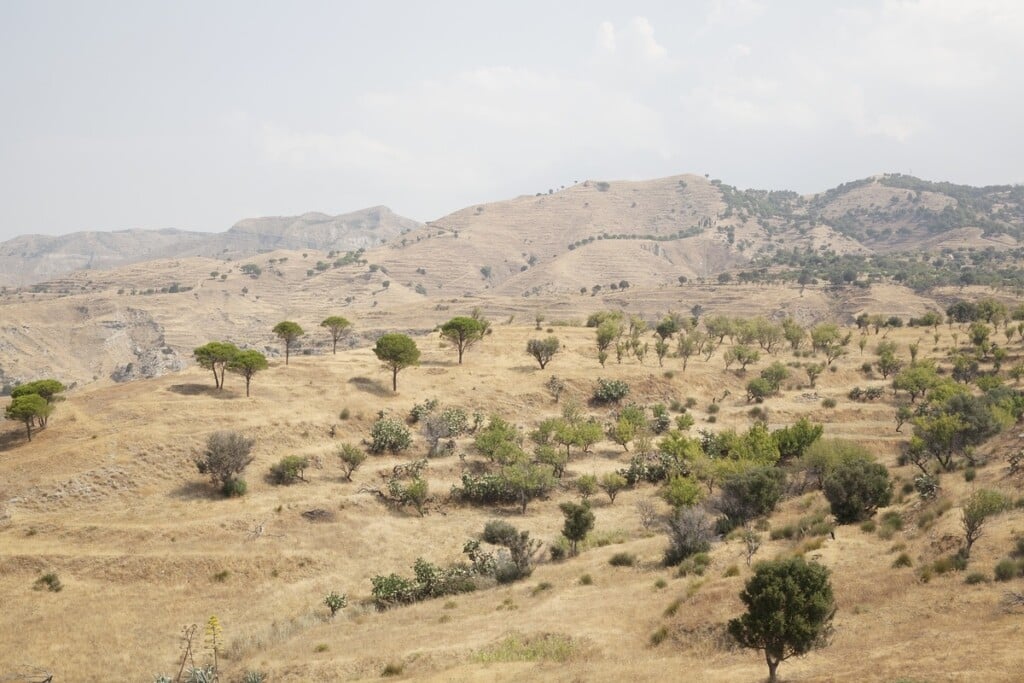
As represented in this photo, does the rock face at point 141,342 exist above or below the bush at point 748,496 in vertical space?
above

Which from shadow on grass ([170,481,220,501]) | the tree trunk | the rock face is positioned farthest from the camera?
the rock face

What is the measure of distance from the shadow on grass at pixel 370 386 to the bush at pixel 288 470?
17.4 meters

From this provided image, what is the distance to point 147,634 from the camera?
110 ft

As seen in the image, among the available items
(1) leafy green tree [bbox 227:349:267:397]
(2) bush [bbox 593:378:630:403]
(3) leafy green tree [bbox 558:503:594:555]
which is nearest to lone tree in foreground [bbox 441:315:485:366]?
(2) bush [bbox 593:378:630:403]

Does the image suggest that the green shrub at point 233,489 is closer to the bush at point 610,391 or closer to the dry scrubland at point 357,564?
the dry scrubland at point 357,564

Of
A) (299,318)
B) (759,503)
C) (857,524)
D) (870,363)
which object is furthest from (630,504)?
(299,318)

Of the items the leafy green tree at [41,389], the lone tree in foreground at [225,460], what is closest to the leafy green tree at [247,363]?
the lone tree in foreground at [225,460]

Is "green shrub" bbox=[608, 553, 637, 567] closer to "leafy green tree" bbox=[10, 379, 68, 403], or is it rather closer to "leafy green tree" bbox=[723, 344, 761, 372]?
"leafy green tree" bbox=[10, 379, 68, 403]

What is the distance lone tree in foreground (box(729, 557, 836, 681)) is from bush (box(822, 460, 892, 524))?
17090mm

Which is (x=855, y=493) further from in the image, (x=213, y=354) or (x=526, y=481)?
(x=213, y=354)

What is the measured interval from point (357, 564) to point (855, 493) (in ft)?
102

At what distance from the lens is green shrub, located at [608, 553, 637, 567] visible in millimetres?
35469

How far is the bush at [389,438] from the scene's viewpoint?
195ft

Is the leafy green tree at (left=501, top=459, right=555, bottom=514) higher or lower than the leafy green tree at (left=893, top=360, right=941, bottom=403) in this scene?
lower
